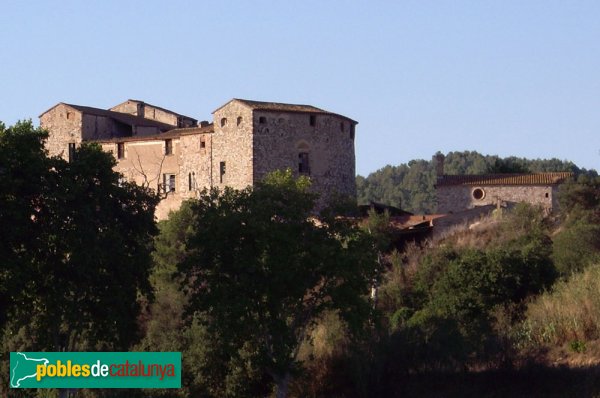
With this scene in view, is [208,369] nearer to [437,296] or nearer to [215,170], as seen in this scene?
[437,296]

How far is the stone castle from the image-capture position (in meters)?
48.4

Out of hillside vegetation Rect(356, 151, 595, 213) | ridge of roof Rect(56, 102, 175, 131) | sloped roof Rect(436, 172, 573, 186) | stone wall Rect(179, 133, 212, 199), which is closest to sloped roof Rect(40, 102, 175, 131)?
ridge of roof Rect(56, 102, 175, 131)

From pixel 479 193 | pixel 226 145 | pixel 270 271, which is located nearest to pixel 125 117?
pixel 226 145

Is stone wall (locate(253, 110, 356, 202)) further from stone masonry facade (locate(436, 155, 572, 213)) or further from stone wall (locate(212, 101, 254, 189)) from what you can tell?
stone masonry facade (locate(436, 155, 572, 213))

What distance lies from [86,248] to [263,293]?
445cm

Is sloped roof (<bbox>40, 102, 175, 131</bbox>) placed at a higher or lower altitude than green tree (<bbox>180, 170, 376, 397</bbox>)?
higher

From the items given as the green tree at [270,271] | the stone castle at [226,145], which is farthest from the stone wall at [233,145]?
the green tree at [270,271]

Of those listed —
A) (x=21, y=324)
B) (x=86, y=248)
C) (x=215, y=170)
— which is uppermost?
(x=215, y=170)

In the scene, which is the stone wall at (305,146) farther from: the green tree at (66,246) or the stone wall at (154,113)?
the green tree at (66,246)

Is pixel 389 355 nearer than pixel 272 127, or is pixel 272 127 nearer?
pixel 389 355

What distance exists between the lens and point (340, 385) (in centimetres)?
2898

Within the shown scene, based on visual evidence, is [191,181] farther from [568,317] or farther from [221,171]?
[568,317]

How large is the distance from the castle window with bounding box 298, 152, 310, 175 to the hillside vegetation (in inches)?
1898

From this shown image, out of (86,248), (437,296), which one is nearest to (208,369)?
(86,248)
